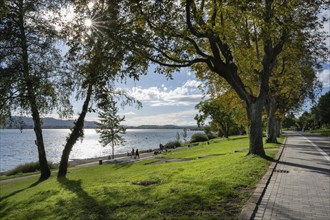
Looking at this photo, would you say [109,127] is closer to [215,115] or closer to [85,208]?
[215,115]

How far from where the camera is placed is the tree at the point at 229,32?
12156mm

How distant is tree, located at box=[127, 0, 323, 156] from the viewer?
39.9ft

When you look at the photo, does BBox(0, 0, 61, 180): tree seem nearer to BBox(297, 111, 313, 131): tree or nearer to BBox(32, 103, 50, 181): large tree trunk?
BBox(32, 103, 50, 181): large tree trunk

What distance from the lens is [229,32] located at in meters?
14.7

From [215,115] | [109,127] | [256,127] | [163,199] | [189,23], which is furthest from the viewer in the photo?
[215,115]

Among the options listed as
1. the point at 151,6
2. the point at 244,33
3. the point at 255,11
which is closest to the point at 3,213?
the point at 151,6

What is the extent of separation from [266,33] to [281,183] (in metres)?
6.46

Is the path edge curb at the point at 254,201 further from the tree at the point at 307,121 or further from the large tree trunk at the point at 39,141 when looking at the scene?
the tree at the point at 307,121

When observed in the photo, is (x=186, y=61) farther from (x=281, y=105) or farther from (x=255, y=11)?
(x=281, y=105)

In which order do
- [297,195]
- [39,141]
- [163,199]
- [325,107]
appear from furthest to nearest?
[325,107] < [39,141] < [297,195] < [163,199]

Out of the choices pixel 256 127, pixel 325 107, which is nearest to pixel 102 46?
pixel 256 127

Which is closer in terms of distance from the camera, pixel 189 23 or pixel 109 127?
pixel 189 23

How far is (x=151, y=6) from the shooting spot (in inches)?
442

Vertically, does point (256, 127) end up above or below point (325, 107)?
below
